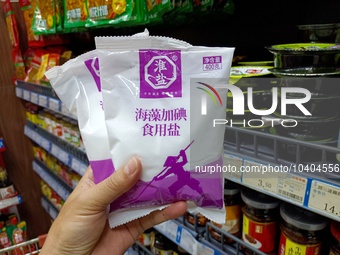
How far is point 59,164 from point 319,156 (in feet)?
6.76

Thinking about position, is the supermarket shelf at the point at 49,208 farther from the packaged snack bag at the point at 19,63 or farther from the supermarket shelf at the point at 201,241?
the supermarket shelf at the point at 201,241

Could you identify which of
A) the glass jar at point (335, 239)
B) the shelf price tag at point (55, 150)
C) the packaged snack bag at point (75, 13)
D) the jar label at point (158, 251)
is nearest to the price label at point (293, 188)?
the glass jar at point (335, 239)

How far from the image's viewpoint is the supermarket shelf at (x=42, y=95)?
5.70 ft

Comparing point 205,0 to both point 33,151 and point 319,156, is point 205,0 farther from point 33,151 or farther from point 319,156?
point 33,151

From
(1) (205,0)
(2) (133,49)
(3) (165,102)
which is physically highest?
(1) (205,0)

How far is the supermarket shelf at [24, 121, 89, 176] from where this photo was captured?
1.82m

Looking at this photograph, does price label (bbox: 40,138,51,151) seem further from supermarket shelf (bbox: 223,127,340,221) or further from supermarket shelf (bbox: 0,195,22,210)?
supermarket shelf (bbox: 223,127,340,221)

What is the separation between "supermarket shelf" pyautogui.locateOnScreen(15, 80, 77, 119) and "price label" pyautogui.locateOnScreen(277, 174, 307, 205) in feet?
4.04

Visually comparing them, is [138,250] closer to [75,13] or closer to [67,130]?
[67,130]

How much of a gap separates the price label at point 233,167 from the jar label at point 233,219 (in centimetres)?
16

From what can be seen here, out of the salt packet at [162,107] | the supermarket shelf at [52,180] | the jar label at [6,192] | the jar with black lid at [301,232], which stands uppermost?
the salt packet at [162,107]

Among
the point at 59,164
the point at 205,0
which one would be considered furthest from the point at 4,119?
the point at 205,0

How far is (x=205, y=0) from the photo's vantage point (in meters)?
1.21

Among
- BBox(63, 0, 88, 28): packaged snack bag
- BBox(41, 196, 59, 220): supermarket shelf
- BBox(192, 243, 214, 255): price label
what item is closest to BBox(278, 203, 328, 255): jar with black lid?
BBox(192, 243, 214, 255): price label
